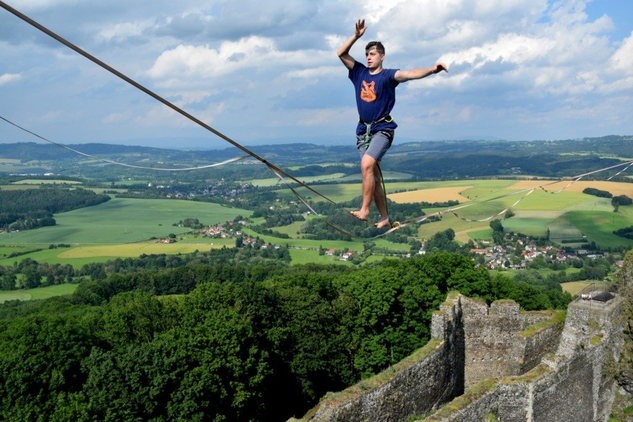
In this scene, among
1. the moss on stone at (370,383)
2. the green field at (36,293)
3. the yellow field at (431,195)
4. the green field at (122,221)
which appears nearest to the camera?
the moss on stone at (370,383)

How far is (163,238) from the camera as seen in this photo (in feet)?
312

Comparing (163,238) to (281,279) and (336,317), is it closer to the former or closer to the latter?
(281,279)

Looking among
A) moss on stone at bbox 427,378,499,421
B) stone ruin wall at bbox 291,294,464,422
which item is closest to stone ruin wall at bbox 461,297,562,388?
stone ruin wall at bbox 291,294,464,422

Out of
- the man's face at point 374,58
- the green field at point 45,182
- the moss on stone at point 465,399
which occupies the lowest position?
the moss on stone at point 465,399

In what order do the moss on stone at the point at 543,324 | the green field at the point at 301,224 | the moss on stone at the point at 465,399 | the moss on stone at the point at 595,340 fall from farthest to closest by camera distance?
the green field at the point at 301,224, the moss on stone at the point at 543,324, the moss on stone at the point at 595,340, the moss on stone at the point at 465,399

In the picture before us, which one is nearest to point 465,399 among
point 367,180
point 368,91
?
point 367,180

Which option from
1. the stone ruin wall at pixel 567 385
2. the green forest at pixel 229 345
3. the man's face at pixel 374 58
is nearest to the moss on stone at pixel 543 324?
the stone ruin wall at pixel 567 385

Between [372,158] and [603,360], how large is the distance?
14173 millimetres

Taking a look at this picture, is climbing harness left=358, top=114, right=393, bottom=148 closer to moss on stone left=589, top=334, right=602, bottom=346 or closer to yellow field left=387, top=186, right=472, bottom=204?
moss on stone left=589, top=334, right=602, bottom=346

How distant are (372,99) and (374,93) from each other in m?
0.09

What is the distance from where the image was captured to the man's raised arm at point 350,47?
23.6 ft

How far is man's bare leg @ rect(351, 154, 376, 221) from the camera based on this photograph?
752 centimetres

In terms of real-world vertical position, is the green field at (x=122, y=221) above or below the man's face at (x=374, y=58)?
below

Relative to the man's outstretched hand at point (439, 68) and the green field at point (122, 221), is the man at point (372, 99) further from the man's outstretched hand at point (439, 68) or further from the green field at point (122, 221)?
the green field at point (122, 221)
